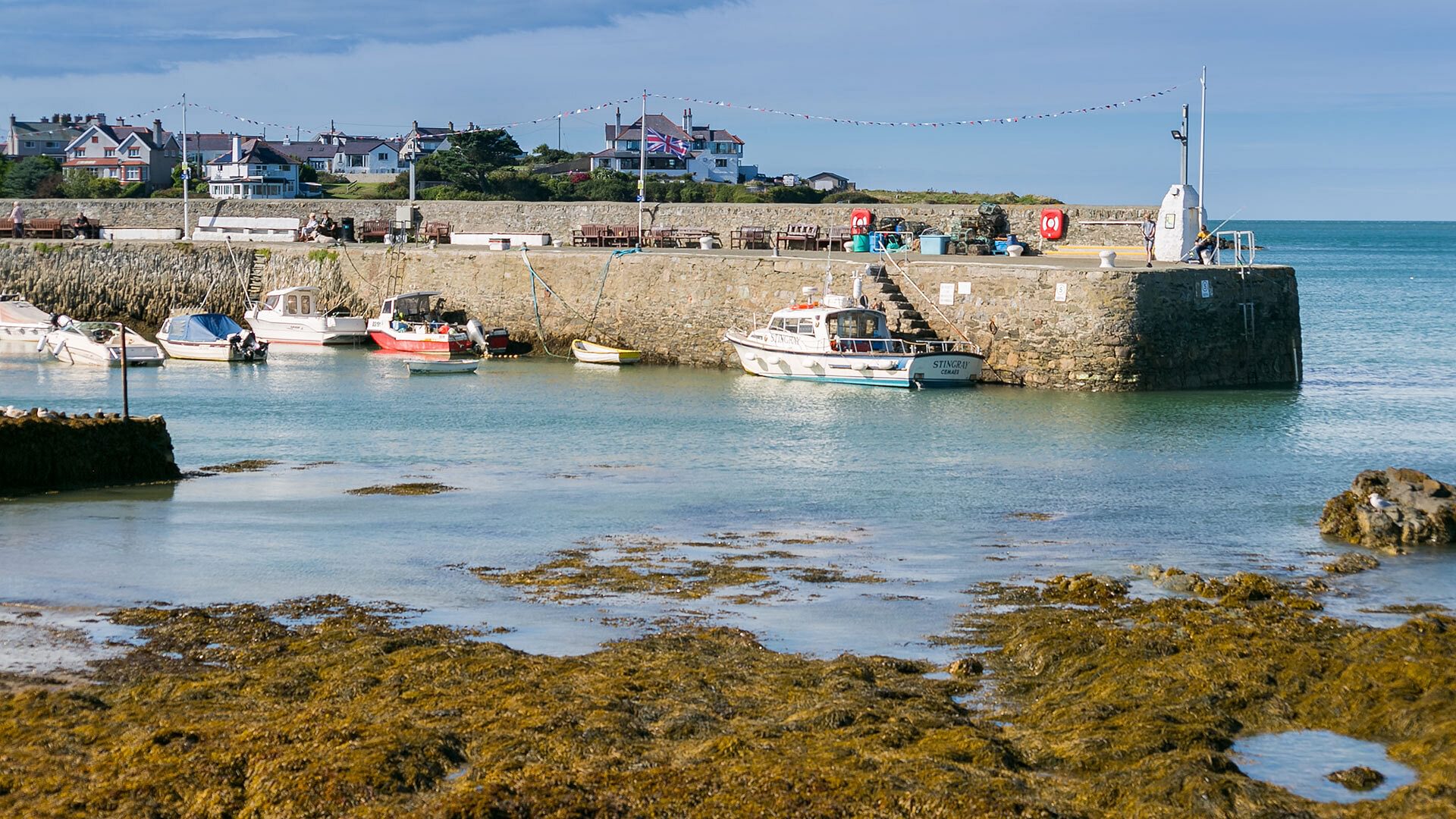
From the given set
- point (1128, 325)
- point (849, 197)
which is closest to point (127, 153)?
point (849, 197)

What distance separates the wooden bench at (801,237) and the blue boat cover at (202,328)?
12.5m

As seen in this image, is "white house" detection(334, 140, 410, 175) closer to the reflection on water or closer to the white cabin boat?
the white cabin boat

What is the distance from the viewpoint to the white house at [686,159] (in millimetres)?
80438

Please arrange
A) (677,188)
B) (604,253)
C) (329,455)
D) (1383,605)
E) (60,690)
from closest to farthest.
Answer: (60,690) < (1383,605) < (329,455) < (604,253) < (677,188)

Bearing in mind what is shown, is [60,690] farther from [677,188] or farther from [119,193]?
[119,193]

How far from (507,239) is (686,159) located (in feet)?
141

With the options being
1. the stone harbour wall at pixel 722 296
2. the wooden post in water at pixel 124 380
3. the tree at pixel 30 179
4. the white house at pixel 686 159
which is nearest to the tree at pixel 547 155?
the white house at pixel 686 159

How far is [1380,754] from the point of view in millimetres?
7344

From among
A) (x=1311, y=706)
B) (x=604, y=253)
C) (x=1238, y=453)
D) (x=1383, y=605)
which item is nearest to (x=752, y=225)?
(x=604, y=253)

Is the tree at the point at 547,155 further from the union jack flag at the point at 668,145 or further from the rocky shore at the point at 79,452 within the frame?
the rocky shore at the point at 79,452

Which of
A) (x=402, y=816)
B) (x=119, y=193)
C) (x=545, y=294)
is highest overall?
(x=119, y=193)

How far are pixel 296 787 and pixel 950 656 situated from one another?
4.10 meters

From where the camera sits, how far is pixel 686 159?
259 ft

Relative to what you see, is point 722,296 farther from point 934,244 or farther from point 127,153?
point 127,153
